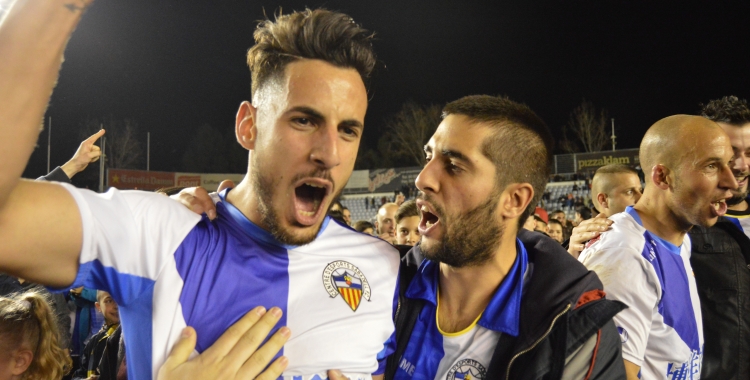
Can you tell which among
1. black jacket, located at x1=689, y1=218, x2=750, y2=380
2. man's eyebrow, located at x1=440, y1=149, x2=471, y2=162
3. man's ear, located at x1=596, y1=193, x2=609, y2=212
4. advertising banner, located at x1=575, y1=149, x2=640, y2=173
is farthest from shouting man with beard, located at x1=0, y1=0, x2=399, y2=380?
advertising banner, located at x1=575, y1=149, x2=640, y2=173

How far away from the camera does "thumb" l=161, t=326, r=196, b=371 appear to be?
1.50m

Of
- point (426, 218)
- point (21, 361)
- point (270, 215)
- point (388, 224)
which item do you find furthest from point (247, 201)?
point (388, 224)

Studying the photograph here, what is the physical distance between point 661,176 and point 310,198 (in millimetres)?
2330

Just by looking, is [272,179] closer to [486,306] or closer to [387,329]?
[387,329]

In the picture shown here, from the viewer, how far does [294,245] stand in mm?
1840

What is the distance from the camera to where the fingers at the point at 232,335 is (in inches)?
59.7

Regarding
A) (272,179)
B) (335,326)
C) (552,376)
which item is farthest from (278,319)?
(552,376)

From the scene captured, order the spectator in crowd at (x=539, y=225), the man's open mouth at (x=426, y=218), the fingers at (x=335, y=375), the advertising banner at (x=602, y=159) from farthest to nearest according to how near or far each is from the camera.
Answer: the advertising banner at (x=602, y=159) < the spectator in crowd at (x=539, y=225) < the man's open mouth at (x=426, y=218) < the fingers at (x=335, y=375)

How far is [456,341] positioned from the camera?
2209 mm

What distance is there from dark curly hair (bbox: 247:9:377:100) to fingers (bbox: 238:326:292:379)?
92 centimetres

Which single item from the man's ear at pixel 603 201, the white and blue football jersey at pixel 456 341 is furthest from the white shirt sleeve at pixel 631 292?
the man's ear at pixel 603 201

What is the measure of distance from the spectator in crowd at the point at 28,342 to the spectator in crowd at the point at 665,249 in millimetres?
2837

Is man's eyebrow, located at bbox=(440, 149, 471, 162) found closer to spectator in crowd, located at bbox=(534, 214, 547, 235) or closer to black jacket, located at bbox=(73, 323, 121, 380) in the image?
black jacket, located at bbox=(73, 323, 121, 380)

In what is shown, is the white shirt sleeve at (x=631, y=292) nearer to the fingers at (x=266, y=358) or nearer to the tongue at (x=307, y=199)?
the tongue at (x=307, y=199)
